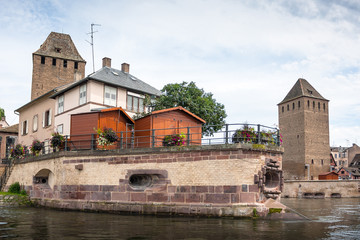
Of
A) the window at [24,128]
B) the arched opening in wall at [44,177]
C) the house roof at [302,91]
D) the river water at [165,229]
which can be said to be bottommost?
the river water at [165,229]

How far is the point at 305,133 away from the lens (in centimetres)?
7012

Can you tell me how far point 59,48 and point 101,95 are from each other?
23624 millimetres

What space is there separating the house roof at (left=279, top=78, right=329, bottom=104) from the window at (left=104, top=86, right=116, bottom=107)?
5430cm

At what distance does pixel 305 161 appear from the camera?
225 ft

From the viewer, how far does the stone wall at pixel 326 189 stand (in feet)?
158

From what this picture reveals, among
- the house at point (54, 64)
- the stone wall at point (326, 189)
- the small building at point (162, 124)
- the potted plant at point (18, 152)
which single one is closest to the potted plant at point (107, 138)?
the small building at point (162, 124)

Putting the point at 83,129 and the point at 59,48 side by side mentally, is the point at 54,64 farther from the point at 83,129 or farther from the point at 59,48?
the point at 83,129

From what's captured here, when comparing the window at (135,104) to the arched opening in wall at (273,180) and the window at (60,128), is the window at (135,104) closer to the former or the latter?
the window at (60,128)

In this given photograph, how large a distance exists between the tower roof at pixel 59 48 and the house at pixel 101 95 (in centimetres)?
1789

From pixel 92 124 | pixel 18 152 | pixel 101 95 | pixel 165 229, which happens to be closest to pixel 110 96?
pixel 101 95

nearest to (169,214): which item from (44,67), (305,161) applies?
(44,67)

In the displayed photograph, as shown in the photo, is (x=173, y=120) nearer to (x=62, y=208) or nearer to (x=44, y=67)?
(x=62, y=208)

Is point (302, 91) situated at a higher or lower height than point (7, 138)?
higher

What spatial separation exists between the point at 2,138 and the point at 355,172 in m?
71.9
